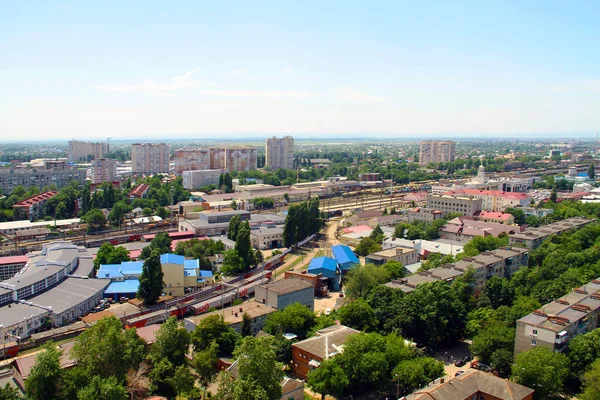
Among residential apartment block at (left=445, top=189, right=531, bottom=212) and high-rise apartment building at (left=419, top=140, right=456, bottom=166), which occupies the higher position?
high-rise apartment building at (left=419, top=140, right=456, bottom=166)

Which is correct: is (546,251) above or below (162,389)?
above

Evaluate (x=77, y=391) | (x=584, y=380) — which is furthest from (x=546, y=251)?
(x=77, y=391)

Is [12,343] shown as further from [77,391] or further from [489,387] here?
[489,387]

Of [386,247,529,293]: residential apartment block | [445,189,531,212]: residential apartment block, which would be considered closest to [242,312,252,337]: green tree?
[386,247,529,293]: residential apartment block

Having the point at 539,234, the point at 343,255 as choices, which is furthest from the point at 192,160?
the point at 539,234

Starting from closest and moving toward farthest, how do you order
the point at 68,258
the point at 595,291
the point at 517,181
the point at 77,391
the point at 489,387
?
1. the point at 77,391
2. the point at 489,387
3. the point at 595,291
4. the point at 68,258
5. the point at 517,181

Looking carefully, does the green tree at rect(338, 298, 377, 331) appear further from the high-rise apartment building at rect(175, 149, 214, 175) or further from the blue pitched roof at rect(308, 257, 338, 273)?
the high-rise apartment building at rect(175, 149, 214, 175)

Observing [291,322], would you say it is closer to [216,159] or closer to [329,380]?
[329,380]
